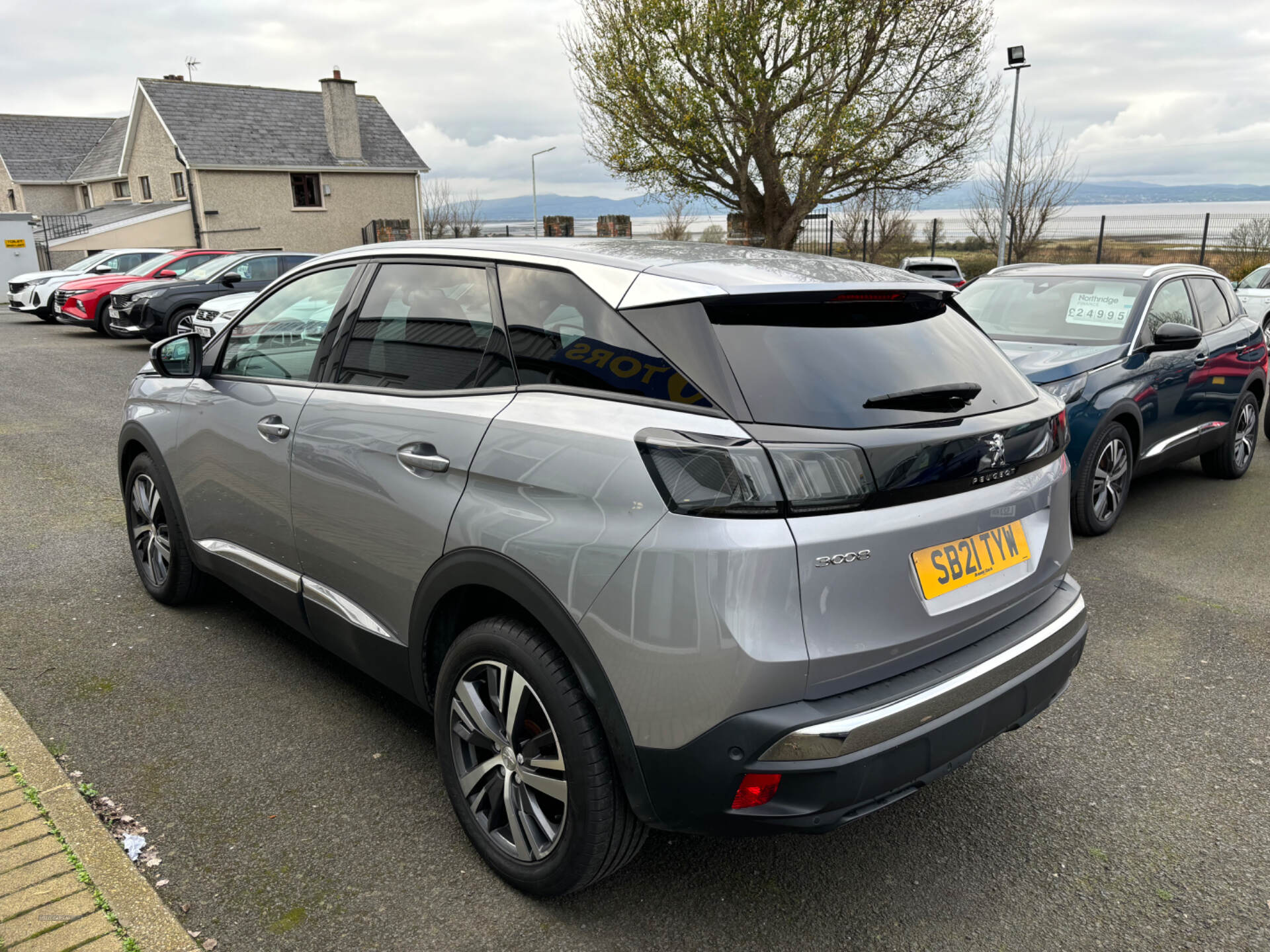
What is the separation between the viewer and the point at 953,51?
71.5 ft

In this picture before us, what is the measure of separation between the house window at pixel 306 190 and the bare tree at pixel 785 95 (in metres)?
18.9

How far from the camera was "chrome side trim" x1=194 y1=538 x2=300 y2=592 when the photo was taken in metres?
3.44

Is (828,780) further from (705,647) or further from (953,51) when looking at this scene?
(953,51)

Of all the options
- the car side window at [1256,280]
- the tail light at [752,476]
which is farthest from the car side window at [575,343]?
the car side window at [1256,280]

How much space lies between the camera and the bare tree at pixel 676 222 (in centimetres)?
2752

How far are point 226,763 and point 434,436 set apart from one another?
1.46 m

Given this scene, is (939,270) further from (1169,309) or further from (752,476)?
(752,476)

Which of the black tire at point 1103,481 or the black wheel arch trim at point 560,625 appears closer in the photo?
the black wheel arch trim at point 560,625

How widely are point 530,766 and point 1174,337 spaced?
5.49 meters

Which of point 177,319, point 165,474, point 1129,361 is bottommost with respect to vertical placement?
point 177,319

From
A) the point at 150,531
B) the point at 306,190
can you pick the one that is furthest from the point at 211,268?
the point at 306,190

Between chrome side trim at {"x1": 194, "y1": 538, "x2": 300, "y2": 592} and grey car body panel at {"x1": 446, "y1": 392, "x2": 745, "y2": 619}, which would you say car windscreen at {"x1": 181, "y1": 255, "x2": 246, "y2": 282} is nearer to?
chrome side trim at {"x1": 194, "y1": 538, "x2": 300, "y2": 592}

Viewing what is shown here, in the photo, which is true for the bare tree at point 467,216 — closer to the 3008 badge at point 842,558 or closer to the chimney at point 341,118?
the chimney at point 341,118

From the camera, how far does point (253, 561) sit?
3662 millimetres
